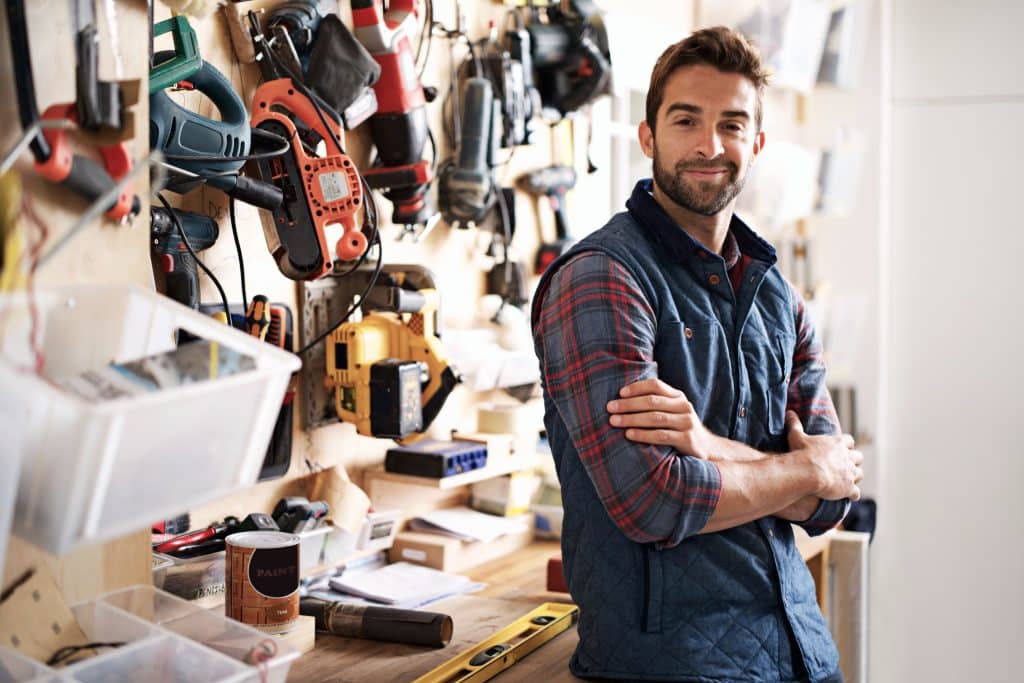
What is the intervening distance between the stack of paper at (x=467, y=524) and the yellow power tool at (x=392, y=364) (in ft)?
1.08

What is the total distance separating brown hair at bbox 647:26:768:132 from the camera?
180cm

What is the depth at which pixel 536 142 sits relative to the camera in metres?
2.80

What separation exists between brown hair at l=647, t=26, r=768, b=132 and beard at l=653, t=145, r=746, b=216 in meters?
0.14

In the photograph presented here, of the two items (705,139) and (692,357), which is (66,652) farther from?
(705,139)

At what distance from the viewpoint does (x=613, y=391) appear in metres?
1.55

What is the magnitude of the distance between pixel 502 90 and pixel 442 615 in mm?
A: 1233

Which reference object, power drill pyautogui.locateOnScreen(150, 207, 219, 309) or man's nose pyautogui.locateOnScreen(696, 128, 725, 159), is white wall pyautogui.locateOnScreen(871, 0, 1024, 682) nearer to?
man's nose pyautogui.locateOnScreen(696, 128, 725, 159)

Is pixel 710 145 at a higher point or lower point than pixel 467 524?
higher

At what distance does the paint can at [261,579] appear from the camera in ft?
5.36

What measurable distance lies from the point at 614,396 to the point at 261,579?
618 mm

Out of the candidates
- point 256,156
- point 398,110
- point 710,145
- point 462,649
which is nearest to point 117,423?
point 256,156

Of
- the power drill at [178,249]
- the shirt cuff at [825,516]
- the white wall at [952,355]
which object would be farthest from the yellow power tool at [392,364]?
the white wall at [952,355]

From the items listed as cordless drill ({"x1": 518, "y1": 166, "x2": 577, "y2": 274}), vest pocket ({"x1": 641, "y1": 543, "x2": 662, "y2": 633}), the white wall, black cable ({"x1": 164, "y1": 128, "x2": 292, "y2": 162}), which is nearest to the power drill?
black cable ({"x1": 164, "y1": 128, "x2": 292, "y2": 162})

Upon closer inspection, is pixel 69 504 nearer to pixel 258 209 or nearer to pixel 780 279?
pixel 258 209
